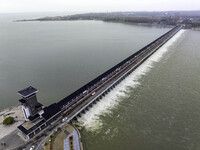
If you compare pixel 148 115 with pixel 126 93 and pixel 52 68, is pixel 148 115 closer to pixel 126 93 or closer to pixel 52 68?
pixel 126 93

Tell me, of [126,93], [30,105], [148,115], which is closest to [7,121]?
[30,105]

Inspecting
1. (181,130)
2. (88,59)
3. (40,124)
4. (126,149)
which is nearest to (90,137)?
(126,149)

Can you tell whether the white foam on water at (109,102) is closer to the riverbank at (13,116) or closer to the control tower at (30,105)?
the control tower at (30,105)

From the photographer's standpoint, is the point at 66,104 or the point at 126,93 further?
the point at 126,93

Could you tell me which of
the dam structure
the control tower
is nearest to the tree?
the control tower

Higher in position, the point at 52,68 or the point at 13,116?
the point at 52,68

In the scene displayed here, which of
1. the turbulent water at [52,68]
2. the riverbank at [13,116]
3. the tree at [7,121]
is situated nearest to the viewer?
the riverbank at [13,116]

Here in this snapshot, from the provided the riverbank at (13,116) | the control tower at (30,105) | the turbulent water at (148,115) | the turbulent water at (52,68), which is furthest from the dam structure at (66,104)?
the turbulent water at (52,68)

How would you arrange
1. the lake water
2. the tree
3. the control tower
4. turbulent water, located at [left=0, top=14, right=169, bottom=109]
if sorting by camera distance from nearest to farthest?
the control tower
the lake water
the tree
turbulent water, located at [left=0, top=14, right=169, bottom=109]

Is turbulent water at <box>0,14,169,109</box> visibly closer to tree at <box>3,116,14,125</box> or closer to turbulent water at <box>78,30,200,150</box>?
tree at <box>3,116,14,125</box>

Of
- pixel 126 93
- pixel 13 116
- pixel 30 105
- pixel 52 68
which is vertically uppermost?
pixel 30 105
